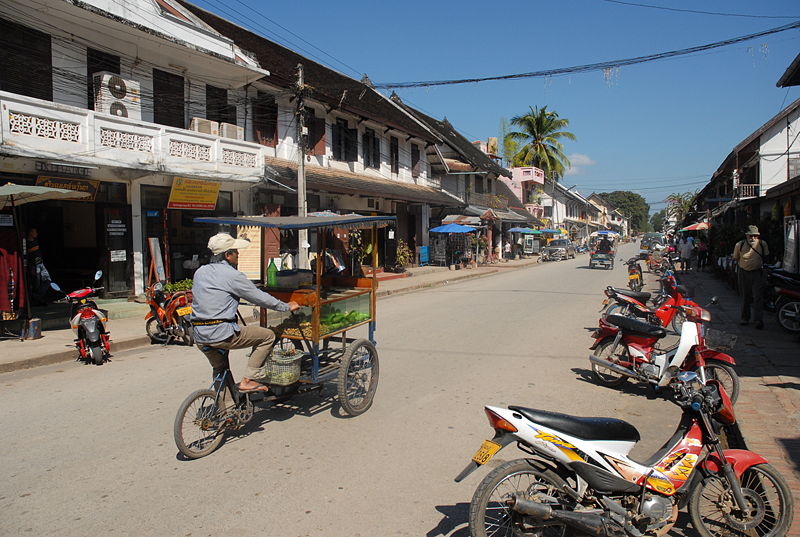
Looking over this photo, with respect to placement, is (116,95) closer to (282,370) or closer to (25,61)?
(25,61)

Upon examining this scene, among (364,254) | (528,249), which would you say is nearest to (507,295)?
(364,254)

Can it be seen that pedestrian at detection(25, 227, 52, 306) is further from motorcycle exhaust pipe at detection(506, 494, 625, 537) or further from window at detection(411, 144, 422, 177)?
window at detection(411, 144, 422, 177)

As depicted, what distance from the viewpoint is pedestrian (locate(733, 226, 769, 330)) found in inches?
388

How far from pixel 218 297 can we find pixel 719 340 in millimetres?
5532

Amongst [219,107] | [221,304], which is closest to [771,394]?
[221,304]

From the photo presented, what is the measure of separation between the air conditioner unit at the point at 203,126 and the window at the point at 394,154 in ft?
40.6

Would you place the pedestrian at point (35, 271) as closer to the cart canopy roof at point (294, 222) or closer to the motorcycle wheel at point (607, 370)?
the cart canopy roof at point (294, 222)

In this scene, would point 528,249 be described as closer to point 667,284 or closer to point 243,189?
point 243,189

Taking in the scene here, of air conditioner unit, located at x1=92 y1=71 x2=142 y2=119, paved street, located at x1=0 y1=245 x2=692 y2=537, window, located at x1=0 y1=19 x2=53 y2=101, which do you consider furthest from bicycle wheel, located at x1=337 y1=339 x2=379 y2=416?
air conditioner unit, located at x1=92 y1=71 x2=142 y2=119

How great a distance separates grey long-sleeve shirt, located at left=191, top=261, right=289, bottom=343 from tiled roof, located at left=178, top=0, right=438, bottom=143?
490 inches

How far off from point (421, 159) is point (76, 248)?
19.3 metres

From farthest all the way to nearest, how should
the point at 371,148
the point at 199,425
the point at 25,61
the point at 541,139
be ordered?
the point at 541,139 → the point at 371,148 → the point at 25,61 → the point at 199,425

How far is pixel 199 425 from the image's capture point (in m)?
4.58

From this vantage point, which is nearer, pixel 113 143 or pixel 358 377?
pixel 358 377
